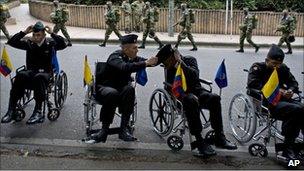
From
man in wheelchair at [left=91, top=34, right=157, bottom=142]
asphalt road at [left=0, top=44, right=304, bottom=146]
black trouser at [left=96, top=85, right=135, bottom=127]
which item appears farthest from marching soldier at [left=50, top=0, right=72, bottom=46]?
black trouser at [left=96, top=85, right=135, bottom=127]

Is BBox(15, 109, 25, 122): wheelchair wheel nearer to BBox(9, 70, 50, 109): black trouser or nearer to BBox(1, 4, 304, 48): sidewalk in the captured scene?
BBox(9, 70, 50, 109): black trouser

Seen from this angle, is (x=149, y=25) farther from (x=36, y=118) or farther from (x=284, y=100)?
(x=284, y=100)

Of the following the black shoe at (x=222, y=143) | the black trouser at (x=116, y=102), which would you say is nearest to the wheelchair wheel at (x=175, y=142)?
→ the black shoe at (x=222, y=143)

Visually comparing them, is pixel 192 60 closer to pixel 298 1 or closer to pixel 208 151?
pixel 208 151

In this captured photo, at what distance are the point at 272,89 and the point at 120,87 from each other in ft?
6.14

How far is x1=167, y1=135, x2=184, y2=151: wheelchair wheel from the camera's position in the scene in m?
5.89

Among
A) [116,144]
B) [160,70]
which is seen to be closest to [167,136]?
[116,144]

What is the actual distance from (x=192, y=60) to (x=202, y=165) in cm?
143

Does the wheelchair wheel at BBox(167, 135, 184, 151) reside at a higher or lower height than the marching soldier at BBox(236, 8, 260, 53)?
lower

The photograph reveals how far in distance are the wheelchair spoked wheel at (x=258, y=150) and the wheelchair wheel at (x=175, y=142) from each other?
811mm

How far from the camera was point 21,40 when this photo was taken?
696 cm

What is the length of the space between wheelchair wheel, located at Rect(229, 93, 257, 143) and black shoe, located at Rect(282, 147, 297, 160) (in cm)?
48

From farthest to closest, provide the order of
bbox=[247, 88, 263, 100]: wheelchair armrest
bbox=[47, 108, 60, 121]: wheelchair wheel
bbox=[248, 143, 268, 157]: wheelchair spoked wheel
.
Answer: bbox=[47, 108, 60, 121]: wheelchair wheel → bbox=[247, 88, 263, 100]: wheelchair armrest → bbox=[248, 143, 268, 157]: wheelchair spoked wheel

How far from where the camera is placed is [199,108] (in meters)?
5.84
